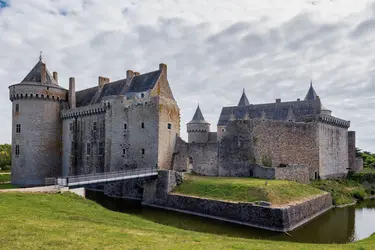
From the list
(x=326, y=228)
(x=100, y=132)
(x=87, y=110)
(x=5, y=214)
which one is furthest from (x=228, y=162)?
(x=5, y=214)

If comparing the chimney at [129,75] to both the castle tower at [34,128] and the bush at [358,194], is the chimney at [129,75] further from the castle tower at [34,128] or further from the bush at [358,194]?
the bush at [358,194]

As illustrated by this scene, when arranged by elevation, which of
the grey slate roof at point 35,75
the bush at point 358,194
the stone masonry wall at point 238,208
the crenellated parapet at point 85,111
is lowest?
the bush at point 358,194

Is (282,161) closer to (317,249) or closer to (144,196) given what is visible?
(144,196)

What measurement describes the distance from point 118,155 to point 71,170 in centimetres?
749

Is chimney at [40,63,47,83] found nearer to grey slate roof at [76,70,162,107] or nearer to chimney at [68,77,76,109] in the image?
chimney at [68,77,76,109]

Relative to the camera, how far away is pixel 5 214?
10297 mm

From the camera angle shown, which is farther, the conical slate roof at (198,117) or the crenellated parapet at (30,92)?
the conical slate roof at (198,117)

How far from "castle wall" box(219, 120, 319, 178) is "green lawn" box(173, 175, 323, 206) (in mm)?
3730

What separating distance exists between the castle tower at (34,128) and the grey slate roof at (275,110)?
23.9 metres

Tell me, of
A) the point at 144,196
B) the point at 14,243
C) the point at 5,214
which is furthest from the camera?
the point at 144,196

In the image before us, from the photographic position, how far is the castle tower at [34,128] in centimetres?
3003

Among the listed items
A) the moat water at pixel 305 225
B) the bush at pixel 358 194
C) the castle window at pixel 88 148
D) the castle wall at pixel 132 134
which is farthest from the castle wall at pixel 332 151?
the castle window at pixel 88 148

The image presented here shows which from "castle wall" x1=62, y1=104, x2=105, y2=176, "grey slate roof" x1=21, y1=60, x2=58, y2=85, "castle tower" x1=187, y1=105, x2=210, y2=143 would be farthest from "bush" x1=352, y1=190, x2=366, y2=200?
"grey slate roof" x1=21, y1=60, x2=58, y2=85

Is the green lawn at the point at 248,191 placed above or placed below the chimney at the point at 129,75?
below
